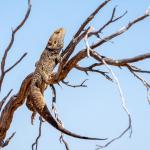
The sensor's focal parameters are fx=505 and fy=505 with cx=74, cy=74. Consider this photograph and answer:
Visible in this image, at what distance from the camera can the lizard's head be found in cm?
550

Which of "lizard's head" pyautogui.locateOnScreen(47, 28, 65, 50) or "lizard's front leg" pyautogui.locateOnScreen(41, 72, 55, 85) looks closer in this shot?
"lizard's front leg" pyautogui.locateOnScreen(41, 72, 55, 85)

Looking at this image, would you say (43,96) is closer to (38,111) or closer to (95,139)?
(38,111)

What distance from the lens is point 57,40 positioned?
225 inches

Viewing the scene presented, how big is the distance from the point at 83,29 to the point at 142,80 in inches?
30.2

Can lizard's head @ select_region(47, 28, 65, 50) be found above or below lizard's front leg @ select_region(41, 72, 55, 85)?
above

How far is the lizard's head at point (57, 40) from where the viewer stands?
5.50 meters

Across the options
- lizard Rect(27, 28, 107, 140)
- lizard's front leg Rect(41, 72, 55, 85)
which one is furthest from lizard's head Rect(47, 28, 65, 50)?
lizard's front leg Rect(41, 72, 55, 85)

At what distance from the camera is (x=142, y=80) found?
4945 mm

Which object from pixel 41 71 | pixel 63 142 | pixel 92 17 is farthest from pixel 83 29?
pixel 63 142

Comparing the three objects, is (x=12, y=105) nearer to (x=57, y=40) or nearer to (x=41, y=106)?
(x=41, y=106)

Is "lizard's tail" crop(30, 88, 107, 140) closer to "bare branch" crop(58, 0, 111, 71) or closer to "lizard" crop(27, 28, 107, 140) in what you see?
"lizard" crop(27, 28, 107, 140)

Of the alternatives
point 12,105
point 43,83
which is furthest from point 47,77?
point 12,105

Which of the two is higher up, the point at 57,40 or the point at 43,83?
the point at 57,40

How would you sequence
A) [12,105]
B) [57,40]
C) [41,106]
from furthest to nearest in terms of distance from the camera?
1. [57,40]
2. [12,105]
3. [41,106]
